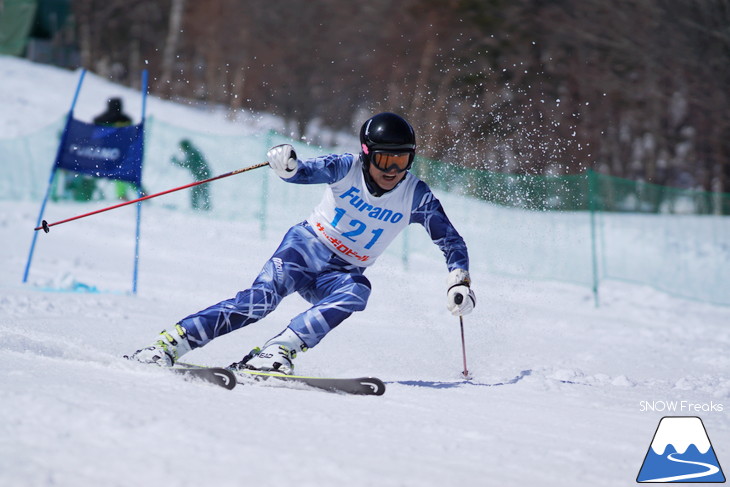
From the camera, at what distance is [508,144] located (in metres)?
17.8

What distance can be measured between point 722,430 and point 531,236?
759 centimetres

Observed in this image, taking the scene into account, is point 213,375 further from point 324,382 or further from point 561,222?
point 561,222

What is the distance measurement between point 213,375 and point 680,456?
2036 mm

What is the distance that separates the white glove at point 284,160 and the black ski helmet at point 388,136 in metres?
0.44

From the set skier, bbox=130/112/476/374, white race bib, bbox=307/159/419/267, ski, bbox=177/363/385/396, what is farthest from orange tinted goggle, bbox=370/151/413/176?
ski, bbox=177/363/385/396

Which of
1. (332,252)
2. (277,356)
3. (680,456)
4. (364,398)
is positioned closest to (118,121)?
(332,252)

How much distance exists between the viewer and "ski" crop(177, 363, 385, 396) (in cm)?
382

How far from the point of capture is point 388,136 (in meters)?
4.25

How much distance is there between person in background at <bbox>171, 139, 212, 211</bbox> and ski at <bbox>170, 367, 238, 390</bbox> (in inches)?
374

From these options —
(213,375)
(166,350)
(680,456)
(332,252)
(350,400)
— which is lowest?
(680,456)

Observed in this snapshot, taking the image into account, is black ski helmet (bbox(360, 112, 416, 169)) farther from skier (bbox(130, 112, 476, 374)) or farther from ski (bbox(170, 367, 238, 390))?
ski (bbox(170, 367, 238, 390))

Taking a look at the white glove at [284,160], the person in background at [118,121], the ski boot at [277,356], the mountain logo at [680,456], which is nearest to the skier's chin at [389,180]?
the white glove at [284,160]

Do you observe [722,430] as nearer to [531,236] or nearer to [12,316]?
[12,316]

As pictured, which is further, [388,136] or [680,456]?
[388,136]
